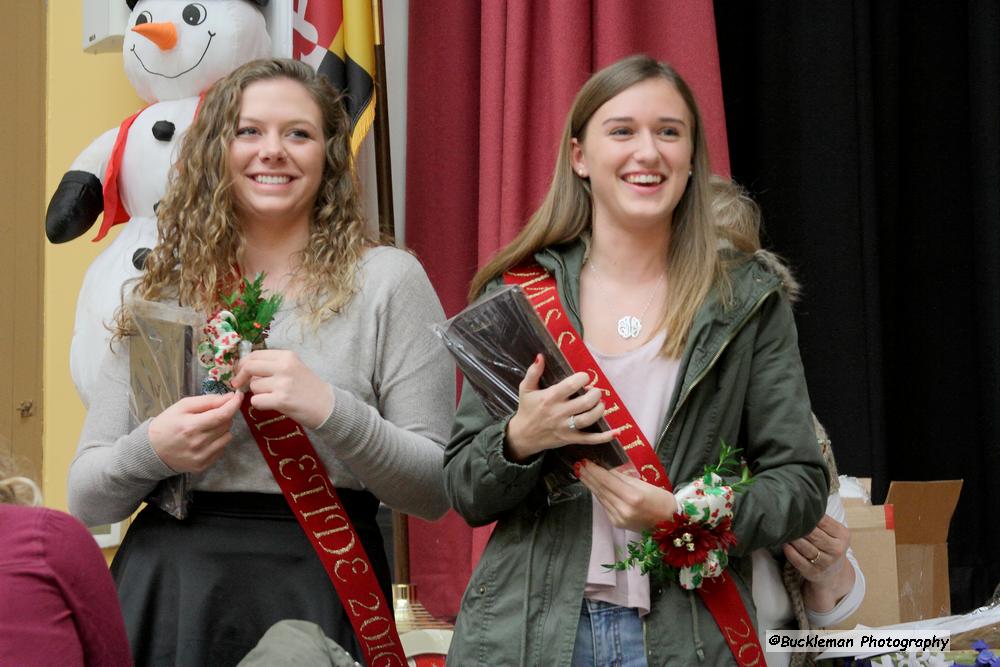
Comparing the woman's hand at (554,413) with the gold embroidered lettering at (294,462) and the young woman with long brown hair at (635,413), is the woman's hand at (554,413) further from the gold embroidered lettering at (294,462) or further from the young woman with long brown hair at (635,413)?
the gold embroidered lettering at (294,462)

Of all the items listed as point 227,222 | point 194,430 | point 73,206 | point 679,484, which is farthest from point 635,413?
point 73,206

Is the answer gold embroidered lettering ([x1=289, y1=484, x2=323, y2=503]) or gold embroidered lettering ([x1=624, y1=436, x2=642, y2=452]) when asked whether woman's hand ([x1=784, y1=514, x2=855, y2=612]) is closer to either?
gold embroidered lettering ([x1=624, y1=436, x2=642, y2=452])

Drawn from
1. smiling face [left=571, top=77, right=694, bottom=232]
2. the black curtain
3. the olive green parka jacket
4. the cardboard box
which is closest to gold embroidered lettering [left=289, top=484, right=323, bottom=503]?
the olive green parka jacket

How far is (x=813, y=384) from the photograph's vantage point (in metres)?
3.24

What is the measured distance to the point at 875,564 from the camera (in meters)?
2.26

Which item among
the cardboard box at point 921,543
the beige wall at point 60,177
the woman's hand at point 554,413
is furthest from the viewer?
the beige wall at point 60,177

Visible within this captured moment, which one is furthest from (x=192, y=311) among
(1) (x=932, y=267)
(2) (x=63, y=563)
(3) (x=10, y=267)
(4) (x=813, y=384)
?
(1) (x=932, y=267)

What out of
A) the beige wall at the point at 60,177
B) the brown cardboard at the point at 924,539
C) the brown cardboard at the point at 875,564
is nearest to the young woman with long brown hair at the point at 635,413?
the brown cardboard at the point at 875,564

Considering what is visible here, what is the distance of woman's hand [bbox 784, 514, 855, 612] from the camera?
175 centimetres

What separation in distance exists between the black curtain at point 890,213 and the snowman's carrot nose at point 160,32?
1472 millimetres

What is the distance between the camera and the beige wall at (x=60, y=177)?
3369 mm

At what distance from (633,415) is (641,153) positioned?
1.22ft

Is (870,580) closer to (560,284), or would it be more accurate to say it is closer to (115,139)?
(560,284)

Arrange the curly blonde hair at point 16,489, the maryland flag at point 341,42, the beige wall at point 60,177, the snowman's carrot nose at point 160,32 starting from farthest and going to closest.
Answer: the beige wall at point 60,177 < the maryland flag at point 341,42 < the snowman's carrot nose at point 160,32 < the curly blonde hair at point 16,489
